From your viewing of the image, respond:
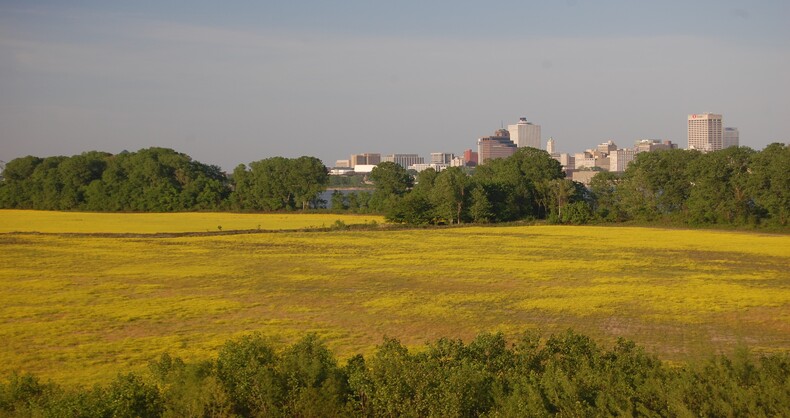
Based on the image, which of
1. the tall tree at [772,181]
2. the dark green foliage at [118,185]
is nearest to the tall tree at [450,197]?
the tall tree at [772,181]

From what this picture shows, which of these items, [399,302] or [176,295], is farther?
[176,295]

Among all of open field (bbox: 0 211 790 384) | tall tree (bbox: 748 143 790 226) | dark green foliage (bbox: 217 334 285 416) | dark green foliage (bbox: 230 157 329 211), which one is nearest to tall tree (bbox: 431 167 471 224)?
open field (bbox: 0 211 790 384)

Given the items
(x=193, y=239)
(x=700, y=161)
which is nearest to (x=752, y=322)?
(x=193, y=239)

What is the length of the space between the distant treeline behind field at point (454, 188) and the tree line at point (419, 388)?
161ft

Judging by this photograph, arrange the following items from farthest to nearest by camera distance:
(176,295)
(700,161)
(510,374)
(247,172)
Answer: (247,172) → (700,161) → (176,295) → (510,374)

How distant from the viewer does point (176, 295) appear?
27594 millimetres

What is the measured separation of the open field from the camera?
19863 millimetres

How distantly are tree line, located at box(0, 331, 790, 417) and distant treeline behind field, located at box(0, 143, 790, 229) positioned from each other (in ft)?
161

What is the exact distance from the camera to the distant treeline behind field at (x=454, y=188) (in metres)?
59.2

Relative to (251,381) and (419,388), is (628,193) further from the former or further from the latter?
(251,381)

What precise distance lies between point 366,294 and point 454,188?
38064mm

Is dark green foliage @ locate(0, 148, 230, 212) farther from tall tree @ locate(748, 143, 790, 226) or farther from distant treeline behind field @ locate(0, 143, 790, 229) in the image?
tall tree @ locate(748, 143, 790, 226)

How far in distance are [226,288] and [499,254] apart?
17.9 m

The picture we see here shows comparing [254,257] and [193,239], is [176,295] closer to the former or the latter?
[254,257]
